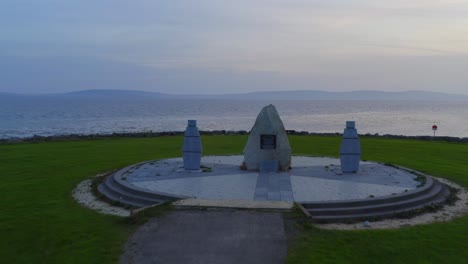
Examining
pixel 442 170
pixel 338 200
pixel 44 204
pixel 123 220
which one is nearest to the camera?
pixel 123 220

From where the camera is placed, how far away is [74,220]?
34.9ft

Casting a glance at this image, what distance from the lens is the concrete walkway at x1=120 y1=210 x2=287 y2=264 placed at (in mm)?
8352

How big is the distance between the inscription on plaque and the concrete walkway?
221 inches

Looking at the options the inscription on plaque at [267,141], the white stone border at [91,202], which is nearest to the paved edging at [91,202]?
the white stone border at [91,202]

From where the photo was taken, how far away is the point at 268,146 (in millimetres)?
15742

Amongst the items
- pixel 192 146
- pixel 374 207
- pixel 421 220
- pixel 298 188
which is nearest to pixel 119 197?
pixel 192 146

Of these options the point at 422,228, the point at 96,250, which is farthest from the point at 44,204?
the point at 422,228

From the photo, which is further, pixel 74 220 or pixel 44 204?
pixel 44 204

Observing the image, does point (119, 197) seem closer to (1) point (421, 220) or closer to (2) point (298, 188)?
(2) point (298, 188)

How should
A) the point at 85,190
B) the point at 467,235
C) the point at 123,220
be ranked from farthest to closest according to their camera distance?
the point at 85,190, the point at 123,220, the point at 467,235

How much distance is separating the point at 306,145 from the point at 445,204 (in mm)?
15574

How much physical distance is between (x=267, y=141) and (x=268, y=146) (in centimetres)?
19

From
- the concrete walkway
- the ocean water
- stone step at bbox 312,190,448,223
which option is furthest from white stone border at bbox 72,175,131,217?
the ocean water

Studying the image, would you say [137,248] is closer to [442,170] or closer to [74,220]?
[74,220]
